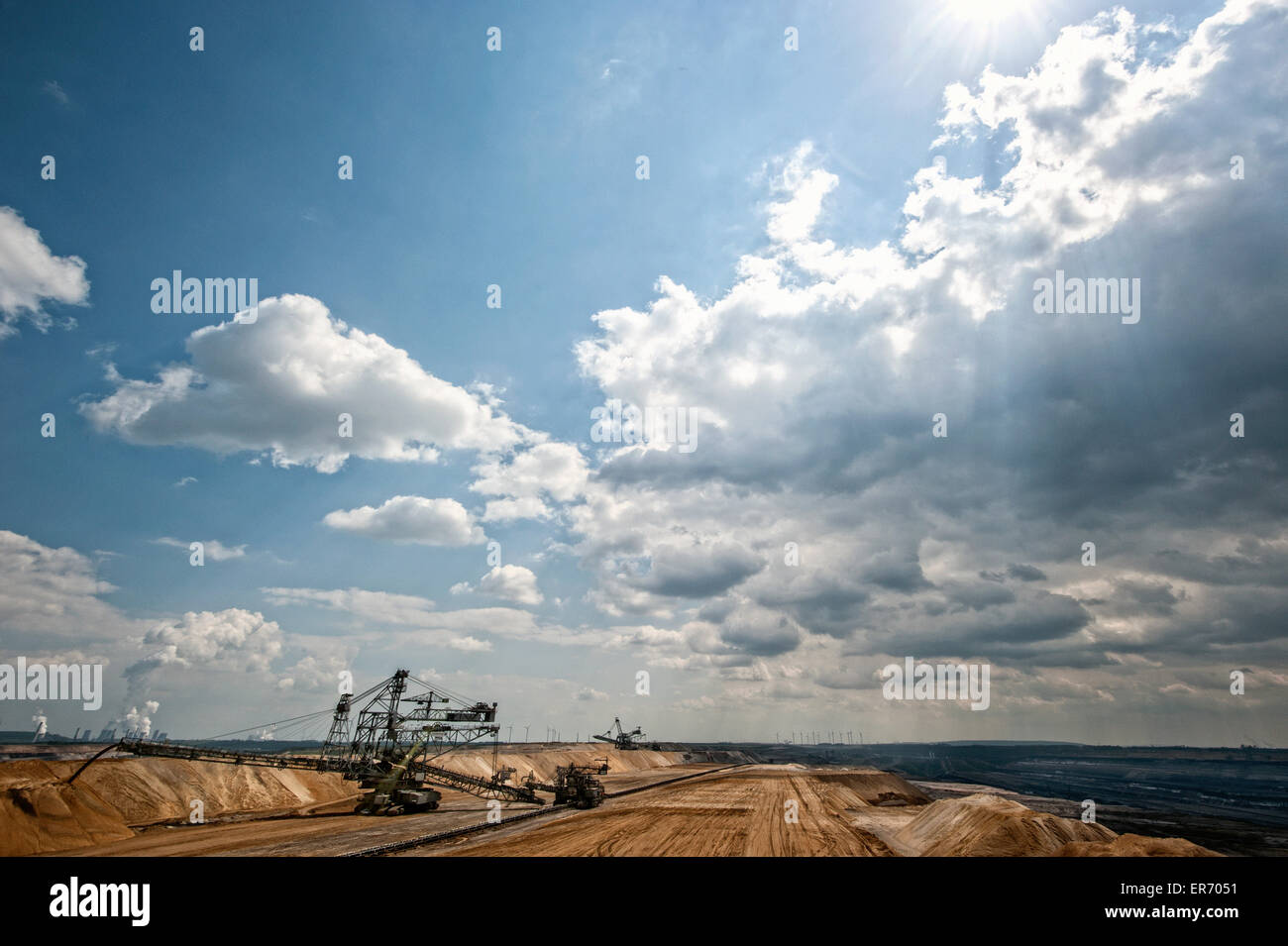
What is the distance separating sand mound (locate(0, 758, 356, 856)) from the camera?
31.1 m

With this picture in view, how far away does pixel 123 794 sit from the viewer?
4241 centimetres

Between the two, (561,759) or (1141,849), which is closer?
(1141,849)

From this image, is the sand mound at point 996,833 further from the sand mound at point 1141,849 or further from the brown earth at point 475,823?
the sand mound at point 1141,849

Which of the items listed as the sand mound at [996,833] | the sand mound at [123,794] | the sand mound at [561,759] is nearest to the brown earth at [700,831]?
the sand mound at [996,833]

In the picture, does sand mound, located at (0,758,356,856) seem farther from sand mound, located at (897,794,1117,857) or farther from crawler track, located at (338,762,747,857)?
sand mound, located at (897,794,1117,857)

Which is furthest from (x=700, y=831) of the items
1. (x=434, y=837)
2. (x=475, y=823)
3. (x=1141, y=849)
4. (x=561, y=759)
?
(x=561, y=759)

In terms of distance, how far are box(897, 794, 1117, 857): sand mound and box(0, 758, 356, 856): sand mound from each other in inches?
1880

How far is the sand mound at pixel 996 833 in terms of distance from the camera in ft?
86.4

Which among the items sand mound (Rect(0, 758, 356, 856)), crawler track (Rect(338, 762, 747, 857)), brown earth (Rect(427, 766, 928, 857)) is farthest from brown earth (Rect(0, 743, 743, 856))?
brown earth (Rect(427, 766, 928, 857))

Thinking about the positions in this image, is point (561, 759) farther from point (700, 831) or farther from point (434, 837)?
point (434, 837)

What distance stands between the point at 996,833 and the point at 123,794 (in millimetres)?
59597

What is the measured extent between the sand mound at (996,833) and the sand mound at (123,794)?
47761 millimetres
